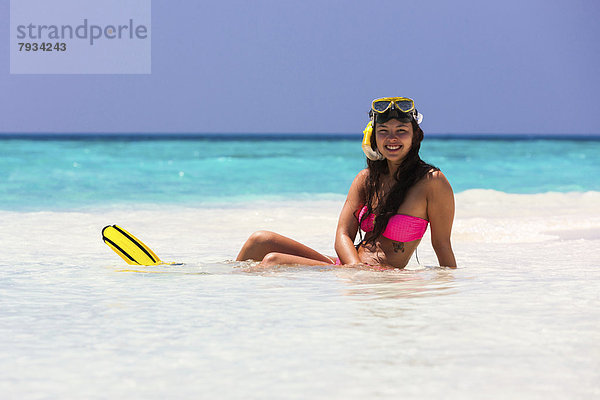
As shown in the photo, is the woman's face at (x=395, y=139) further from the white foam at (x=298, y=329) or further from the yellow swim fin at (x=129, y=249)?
the yellow swim fin at (x=129, y=249)

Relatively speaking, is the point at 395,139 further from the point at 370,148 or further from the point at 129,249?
the point at 129,249

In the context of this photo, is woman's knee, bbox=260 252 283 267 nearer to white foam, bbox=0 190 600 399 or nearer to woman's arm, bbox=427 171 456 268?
white foam, bbox=0 190 600 399

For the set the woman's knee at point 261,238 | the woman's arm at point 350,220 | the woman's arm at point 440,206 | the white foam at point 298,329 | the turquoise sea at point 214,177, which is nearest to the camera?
the white foam at point 298,329

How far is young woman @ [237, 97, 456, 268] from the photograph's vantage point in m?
4.48

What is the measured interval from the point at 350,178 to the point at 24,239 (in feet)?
44.8

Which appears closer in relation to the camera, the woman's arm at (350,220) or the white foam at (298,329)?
the white foam at (298,329)

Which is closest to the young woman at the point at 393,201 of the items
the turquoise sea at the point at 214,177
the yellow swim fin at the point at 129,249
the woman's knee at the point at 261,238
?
the woman's knee at the point at 261,238

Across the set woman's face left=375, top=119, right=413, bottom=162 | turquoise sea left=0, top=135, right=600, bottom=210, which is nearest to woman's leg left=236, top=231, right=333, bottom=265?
woman's face left=375, top=119, right=413, bottom=162

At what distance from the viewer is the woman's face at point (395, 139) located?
452 centimetres

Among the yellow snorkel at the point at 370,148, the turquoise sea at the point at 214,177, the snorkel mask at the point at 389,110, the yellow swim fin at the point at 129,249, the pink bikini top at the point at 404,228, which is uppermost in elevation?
the snorkel mask at the point at 389,110

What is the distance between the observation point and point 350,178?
1978 cm

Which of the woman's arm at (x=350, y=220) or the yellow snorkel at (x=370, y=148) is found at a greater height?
the yellow snorkel at (x=370, y=148)

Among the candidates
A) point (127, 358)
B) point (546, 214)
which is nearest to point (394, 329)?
point (127, 358)

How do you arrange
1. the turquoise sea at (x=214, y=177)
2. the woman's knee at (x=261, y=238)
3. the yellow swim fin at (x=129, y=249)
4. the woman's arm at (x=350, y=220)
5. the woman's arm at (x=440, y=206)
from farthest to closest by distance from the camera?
the turquoise sea at (x=214, y=177) → the yellow swim fin at (x=129, y=249) → the woman's knee at (x=261, y=238) → the woman's arm at (x=350, y=220) → the woman's arm at (x=440, y=206)
